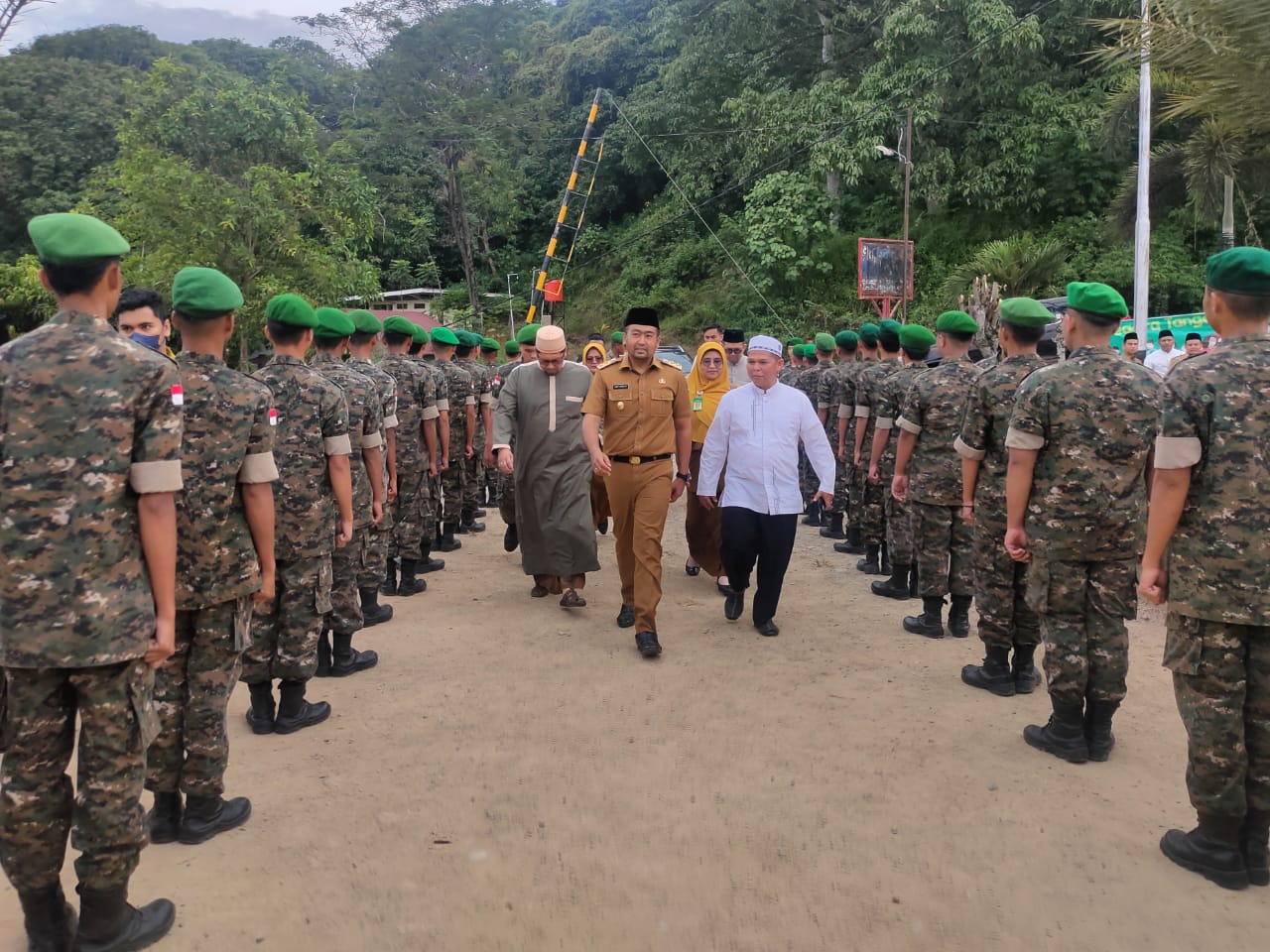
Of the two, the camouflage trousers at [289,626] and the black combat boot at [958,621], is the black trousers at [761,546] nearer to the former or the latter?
the black combat boot at [958,621]

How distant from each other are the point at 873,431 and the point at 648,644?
3502 mm

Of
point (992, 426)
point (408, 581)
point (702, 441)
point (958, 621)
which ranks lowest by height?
point (408, 581)

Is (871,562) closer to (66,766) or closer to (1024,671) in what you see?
(1024,671)

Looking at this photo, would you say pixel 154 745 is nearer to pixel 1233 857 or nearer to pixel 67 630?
pixel 67 630

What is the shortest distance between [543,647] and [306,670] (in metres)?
1.74

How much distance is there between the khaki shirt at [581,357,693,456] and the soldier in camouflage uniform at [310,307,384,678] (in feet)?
4.46

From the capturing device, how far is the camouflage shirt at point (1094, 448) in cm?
374

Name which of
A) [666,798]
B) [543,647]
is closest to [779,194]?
[543,647]

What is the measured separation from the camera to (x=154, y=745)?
315 cm

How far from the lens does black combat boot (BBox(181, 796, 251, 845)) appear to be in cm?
323

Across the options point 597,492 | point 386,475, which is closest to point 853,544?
point 597,492

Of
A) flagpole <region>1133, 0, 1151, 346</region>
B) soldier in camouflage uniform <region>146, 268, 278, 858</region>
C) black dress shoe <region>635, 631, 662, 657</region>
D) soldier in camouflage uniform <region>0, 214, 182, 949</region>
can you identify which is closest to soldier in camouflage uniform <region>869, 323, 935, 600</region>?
black dress shoe <region>635, 631, 662, 657</region>

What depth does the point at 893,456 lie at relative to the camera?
24.2 feet

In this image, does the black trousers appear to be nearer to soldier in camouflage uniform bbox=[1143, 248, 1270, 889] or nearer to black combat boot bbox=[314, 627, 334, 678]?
black combat boot bbox=[314, 627, 334, 678]
